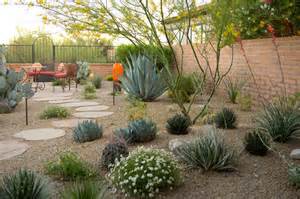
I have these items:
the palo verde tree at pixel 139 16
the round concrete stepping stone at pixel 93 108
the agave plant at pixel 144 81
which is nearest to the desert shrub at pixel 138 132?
the palo verde tree at pixel 139 16

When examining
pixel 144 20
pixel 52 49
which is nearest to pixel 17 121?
pixel 144 20

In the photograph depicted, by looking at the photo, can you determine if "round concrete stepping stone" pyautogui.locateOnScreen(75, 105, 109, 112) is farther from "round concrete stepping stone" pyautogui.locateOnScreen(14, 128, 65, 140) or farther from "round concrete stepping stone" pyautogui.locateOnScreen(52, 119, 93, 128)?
"round concrete stepping stone" pyautogui.locateOnScreen(14, 128, 65, 140)

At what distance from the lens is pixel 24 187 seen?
9.61 ft

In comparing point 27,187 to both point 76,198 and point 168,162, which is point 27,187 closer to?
point 76,198

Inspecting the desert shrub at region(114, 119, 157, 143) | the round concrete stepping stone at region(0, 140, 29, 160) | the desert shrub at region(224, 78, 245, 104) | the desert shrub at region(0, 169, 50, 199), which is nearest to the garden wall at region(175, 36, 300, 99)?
the desert shrub at region(224, 78, 245, 104)

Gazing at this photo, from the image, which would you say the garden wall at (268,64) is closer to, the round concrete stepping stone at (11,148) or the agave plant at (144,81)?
the agave plant at (144,81)

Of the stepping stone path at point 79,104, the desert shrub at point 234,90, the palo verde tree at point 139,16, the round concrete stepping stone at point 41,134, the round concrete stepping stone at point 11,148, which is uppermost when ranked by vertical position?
the palo verde tree at point 139,16

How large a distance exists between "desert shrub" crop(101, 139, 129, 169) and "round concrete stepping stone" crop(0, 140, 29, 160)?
1.36 meters

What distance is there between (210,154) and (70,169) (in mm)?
1478

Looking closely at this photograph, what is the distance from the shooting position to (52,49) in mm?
18359

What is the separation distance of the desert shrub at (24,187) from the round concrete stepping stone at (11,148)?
163 centimetres

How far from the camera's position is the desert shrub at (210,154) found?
12.3 ft

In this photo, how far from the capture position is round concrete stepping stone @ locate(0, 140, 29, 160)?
4594 mm

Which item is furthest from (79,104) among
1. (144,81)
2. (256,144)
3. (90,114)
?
(256,144)
